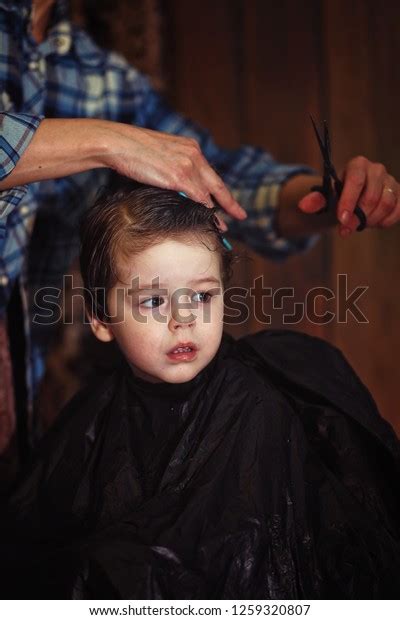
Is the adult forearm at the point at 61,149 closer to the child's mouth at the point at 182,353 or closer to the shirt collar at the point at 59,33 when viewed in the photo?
the child's mouth at the point at 182,353

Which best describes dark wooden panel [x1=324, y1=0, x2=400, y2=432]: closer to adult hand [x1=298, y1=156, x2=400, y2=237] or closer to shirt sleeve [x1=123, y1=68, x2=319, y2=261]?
shirt sleeve [x1=123, y1=68, x2=319, y2=261]

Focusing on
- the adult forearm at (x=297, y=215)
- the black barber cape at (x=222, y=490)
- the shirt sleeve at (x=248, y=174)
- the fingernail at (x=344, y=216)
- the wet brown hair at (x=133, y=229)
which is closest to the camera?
the black barber cape at (x=222, y=490)

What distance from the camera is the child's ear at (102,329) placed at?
105 cm

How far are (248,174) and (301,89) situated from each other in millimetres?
286

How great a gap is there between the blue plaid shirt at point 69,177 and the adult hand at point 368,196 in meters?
0.27

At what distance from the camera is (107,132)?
103 centimetres

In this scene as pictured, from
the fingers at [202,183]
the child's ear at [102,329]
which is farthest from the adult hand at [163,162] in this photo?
the child's ear at [102,329]

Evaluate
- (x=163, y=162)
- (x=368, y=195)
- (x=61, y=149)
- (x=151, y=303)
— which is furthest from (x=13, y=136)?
(x=368, y=195)

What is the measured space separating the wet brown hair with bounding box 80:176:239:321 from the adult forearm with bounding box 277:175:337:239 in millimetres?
275

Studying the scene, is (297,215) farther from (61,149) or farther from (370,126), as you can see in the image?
(61,149)

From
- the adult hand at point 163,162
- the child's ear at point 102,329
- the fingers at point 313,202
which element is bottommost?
the child's ear at point 102,329

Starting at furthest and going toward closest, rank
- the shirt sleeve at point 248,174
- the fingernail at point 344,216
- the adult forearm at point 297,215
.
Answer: the shirt sleeve at point 248,174 → the adult forearm at point 297,215 → the fingernail at point 344,216

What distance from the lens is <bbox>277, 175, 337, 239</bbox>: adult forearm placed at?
1254 mm
